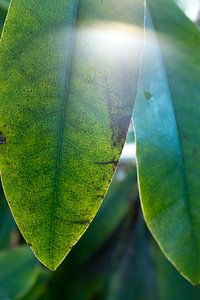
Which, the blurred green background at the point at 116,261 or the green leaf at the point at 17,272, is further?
the blurred green background at the point at 116,261

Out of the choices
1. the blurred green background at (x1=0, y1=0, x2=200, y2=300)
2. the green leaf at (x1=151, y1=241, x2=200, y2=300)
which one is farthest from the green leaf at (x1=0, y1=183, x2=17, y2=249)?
the green leaf at (x1=151, y1=241, x2=200, y2=300)

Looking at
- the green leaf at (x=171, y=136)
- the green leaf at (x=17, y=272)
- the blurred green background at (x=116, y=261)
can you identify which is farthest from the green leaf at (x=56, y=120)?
the blurred green background at (x=116, y=261)

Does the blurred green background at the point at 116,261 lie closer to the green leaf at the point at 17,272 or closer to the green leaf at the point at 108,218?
the green leaf at the point at 108,218

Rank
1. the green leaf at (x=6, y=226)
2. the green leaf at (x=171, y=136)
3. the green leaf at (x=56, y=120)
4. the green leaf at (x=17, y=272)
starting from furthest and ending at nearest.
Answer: the green leaf at (x=6, y=226) → the green leaf at (x=17, y=272) → the green leaf at (x=171, y=136) → the green leaf at (x=56, y=120)

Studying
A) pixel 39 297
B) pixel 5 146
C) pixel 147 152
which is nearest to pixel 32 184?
pixel 5 146

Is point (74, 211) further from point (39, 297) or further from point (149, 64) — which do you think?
point (39, 297)
